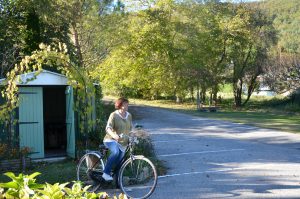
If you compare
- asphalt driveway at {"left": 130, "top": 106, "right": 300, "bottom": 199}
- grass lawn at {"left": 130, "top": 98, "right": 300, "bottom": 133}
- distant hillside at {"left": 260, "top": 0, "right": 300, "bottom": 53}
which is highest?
distant hillside at {"left": 260, "top": 0, "right": 300, "bottom": 53}

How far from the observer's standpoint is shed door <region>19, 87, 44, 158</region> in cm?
1099

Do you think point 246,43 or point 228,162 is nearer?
point 228,162

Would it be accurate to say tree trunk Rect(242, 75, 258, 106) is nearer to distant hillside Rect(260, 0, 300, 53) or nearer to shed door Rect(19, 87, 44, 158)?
distant hillside Rect(260, 0, 300, 53)

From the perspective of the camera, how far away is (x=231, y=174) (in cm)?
922

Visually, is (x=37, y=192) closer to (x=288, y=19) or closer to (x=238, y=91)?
(x=238, y=91)

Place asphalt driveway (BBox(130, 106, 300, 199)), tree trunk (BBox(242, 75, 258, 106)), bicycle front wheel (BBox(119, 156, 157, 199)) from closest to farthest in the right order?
bicycle front wheel (BBox(119, 156, 157, 199)) < asphalt driveway (BBox(130, 106, 300, 199)) < tree trunk (BBox(242, 75, 258, 106))

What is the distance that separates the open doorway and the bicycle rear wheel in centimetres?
535

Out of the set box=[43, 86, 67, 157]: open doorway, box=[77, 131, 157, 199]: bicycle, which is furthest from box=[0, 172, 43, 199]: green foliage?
box=[43, 86, 67, 157]: open doorway

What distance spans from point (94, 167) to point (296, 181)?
160 inches

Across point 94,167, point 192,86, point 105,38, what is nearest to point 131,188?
point 94,167

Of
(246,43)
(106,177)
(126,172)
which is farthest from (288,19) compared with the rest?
(106,177)

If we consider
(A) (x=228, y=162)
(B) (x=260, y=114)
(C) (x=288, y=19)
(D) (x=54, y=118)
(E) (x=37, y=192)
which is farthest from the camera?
(C) (x=288, y=19)

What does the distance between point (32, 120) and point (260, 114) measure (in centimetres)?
2069

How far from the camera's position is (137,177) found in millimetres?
7773
